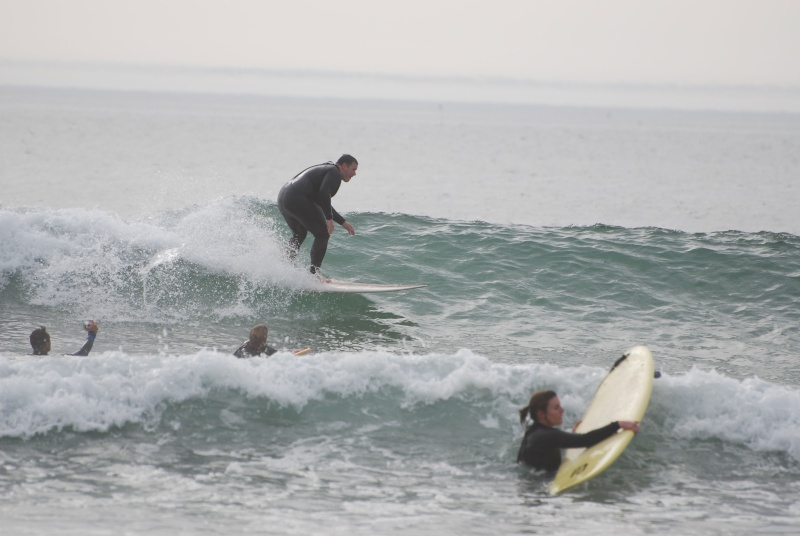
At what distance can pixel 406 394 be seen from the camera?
27.7 ft

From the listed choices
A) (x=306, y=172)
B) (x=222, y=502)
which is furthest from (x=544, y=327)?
(x=222, y=502)

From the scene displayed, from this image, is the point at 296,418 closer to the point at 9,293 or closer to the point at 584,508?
the point at 584,508

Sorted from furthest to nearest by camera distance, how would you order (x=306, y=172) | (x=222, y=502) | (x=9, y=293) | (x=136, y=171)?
(x=136, y=171)
(x=9, y=293)
(x=306, y=172)
(x=222, y=502)

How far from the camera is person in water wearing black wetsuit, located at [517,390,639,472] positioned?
22.8 feet

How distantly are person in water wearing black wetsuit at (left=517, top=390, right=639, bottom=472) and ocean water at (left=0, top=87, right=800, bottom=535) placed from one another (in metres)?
0.24

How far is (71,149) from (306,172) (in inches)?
1722

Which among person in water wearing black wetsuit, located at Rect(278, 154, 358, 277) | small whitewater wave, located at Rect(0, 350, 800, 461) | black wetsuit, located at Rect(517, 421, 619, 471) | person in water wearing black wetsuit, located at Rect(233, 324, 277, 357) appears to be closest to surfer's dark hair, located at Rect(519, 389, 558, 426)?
black wetsuit, located at Rect(517, 421, 619, 471)

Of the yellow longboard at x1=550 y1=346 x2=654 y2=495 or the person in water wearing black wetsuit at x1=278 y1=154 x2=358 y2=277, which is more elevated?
the person in water wearing black wetsuit at x1=278 y1=154 x2=358 y2=277

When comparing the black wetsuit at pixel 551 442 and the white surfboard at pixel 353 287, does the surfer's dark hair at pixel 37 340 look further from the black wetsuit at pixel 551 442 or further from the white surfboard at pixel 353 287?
the black wetsuit at pixel 551 442

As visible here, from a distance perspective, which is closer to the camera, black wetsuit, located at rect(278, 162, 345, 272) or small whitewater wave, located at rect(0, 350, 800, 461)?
small whitewater wave, located at rect(0, 350, 800, 461)

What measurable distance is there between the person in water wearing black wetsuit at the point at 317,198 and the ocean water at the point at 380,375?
0.93 m

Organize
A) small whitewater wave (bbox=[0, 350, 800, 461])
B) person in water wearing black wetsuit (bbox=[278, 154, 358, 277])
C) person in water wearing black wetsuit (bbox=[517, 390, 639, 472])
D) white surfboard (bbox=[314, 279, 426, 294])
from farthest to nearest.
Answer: white surfboard (bbox=[314, 279, 426, 294])
person in water wearing black wetsuit (bbox=[278, 154, 358, 277])
small whitewater wave (bbox=[0, 350, 800, 461])
person in water wearing black wetsuit (bbox=[517, 390, 639, 472])

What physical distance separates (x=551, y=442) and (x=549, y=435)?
Result: 0.06 metres

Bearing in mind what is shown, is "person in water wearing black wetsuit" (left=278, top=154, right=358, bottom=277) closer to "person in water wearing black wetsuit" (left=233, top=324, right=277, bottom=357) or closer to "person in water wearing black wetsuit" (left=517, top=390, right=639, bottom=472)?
"person in water wearing black wetsuit" (left=233, top=324, right=277, bottom=357)
